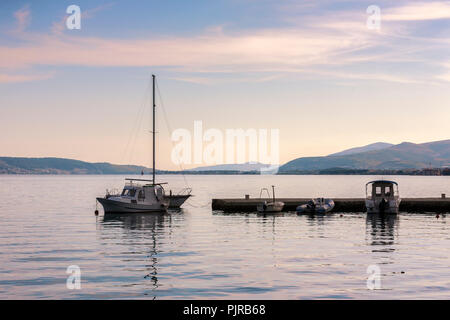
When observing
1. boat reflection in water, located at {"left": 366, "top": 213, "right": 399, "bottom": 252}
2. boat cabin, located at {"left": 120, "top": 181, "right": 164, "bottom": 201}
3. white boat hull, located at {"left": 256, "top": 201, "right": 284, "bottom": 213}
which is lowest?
boat reflection in water, located at {"left": 366, "top": 213, "right": 399, "bottom": 252}

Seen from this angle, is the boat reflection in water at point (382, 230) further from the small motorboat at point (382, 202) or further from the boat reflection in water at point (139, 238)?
the boat reflection in water at point (139, 238)

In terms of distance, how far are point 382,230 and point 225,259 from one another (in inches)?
1079

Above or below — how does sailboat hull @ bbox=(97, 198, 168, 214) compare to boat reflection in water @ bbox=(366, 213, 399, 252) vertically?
above

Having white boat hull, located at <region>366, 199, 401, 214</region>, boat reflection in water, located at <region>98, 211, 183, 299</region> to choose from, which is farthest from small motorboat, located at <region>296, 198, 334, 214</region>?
boat reflection in water, located at <region>98, 211, 183, 299</region>

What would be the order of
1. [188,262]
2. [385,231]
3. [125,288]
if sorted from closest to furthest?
[125,288] → [188,262] → [385,231]

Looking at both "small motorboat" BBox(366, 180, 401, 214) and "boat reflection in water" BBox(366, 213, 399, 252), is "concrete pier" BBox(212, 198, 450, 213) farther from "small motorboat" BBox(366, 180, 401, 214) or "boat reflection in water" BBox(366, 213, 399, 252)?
"boat reflection in water" BBox(366, 213, 399, 252)

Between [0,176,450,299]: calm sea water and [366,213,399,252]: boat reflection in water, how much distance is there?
12cm

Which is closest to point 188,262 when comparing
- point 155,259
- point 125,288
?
point 155,259

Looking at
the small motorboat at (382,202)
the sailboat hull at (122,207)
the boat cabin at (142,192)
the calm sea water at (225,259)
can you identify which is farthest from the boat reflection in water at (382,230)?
the sailboat hull at (122,207)

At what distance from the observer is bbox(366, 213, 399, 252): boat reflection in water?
142 feet

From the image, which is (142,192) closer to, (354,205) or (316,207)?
(316,207)
